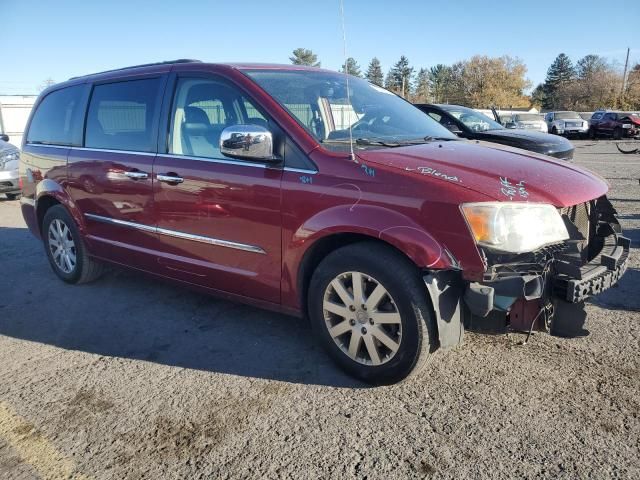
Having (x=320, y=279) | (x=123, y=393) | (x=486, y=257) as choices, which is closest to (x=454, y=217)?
(x=486, y=257)

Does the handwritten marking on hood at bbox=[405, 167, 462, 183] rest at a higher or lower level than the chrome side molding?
higher

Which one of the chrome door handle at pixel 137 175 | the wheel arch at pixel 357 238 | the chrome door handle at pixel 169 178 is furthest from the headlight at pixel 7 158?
the wheel arch at pixel 357 238

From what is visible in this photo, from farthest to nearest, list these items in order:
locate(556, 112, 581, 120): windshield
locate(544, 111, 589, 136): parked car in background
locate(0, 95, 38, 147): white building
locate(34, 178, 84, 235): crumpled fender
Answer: locate(556, 112, 581, 120): windshield, locate(544, 111, 589, 136): parked car in background, locate(0, 95, 38, 147): white building, locate(34, 178, 84, 235): crumpled fender

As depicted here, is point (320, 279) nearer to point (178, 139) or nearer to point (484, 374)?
point (484, 374)

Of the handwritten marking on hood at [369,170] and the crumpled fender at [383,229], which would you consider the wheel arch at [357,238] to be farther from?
the handwritten marking on hood at [369,170]

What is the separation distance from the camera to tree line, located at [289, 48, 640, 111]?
61.0m

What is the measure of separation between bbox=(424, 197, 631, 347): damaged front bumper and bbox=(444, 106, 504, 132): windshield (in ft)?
22.9

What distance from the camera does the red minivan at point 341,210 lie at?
2582mm

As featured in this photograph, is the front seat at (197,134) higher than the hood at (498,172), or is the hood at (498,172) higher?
the front seat at (197,134)

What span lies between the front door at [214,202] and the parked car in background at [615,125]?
28.2 metres

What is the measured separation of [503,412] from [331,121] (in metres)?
2.04

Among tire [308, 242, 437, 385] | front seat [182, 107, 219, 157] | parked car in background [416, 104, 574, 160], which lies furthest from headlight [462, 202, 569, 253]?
parked car in background [416, 104, 574, 160]

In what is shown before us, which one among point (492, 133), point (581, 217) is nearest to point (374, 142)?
point (581, 217)

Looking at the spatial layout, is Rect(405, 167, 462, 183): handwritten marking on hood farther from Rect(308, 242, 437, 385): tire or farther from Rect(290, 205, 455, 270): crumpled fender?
Rect(308, 242, 437, 385): tire
